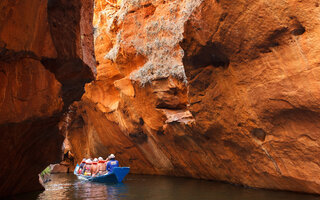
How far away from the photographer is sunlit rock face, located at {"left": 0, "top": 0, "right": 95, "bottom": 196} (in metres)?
4.98

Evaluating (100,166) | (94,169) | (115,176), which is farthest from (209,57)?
(94,169)

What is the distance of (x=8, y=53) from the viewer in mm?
4945

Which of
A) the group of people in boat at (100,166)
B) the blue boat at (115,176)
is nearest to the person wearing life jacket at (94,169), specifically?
the group of people in boat at (100,166)

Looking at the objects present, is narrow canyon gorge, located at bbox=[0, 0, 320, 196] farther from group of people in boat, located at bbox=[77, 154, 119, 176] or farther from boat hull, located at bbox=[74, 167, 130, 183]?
group of people in boat, located at bbox=[77, 154, 119, 176]

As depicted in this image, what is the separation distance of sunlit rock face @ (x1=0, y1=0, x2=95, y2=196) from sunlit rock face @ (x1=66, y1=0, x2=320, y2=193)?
11.5ft

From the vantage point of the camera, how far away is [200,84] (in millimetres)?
9562

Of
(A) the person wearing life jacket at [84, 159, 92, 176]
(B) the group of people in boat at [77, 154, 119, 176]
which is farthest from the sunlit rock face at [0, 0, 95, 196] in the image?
(A) the person wearing life jacket at [84, 159, 92, 176]

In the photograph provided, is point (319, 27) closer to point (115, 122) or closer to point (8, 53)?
point (8, 53)

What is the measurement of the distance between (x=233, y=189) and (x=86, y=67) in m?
6.33

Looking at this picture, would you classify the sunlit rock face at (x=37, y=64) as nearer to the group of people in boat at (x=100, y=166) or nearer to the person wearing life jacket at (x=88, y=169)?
the group of people in boat at (x=100, y=166)

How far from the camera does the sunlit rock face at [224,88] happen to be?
6809 mm

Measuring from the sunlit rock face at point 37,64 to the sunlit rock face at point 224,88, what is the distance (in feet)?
11.5

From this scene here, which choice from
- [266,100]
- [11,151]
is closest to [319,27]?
[266,100]

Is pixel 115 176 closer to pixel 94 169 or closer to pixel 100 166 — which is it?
pixel 100 166
